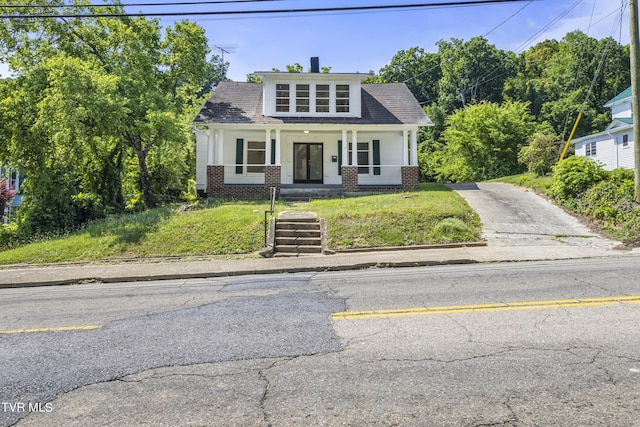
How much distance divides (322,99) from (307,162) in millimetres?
3436

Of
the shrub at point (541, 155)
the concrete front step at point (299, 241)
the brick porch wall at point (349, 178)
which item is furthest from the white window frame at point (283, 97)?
the shrub at point (541, 155)

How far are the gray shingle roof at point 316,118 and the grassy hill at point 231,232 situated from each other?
6.55 metres

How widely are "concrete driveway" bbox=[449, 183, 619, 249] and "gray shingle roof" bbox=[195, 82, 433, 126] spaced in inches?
213

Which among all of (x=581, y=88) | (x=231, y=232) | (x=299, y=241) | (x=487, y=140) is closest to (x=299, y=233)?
(x=299, y=241)

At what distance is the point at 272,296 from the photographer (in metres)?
6.60

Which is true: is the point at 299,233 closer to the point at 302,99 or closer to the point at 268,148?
the point at 268,148

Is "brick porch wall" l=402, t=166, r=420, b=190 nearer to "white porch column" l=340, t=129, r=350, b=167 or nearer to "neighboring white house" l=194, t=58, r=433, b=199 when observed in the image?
"neighboring white house" l=194, t=58, r=433, b=199

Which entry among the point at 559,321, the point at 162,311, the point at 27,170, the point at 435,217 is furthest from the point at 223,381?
the point at 27,170

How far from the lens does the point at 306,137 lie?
21500 mm

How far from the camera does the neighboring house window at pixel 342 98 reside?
21031mm

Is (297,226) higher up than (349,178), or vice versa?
→ (349,178)

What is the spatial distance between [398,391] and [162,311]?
157 inches

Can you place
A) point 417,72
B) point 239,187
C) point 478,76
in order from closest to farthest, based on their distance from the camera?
1. point 239,187
2. point 478,76
3. point 417,72

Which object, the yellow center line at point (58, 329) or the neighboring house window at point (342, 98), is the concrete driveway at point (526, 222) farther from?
the yellow center line at point (58, 329)
